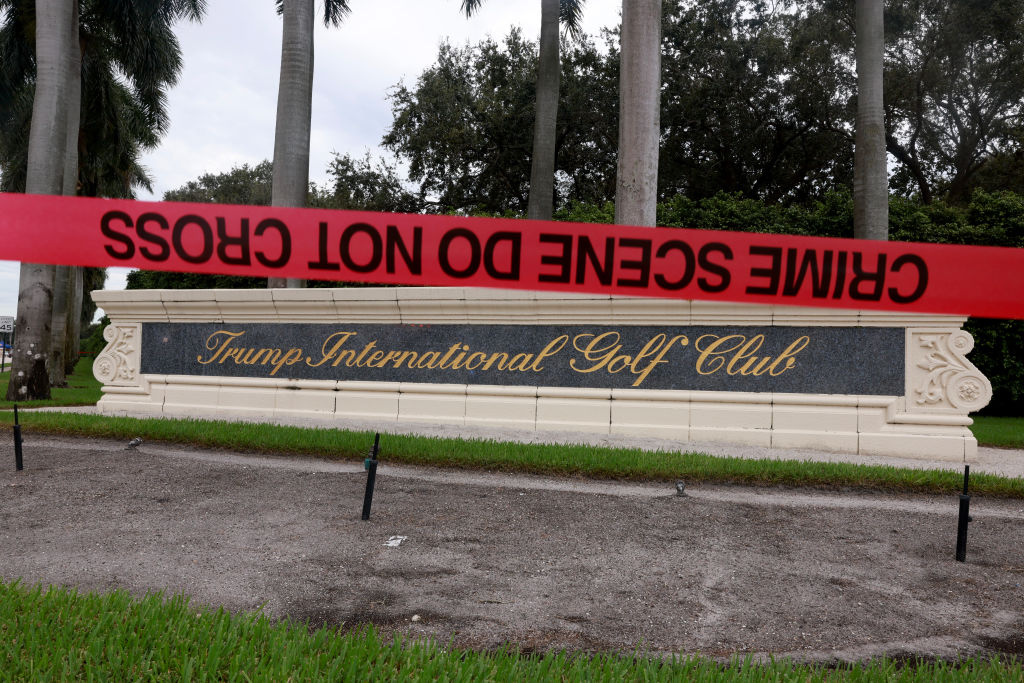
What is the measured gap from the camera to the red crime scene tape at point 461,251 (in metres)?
6.63

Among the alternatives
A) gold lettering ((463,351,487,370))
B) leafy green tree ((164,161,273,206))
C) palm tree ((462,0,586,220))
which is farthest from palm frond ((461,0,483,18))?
leafy green tree ((164,161,273,206))

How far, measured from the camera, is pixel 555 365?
11.0m

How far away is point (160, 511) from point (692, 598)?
4.25 m

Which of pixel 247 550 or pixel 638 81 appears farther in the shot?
pixel 638 81

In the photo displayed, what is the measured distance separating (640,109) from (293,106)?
7.01 m

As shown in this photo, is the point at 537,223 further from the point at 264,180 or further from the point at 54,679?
the point at 264,180

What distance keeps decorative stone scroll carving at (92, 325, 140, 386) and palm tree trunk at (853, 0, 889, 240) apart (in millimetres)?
13625

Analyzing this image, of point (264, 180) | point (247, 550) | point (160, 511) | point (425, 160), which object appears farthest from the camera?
point (264, 180)

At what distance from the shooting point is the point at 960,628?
412 centimetres

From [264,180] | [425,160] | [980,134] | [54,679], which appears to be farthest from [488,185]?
[264,180]

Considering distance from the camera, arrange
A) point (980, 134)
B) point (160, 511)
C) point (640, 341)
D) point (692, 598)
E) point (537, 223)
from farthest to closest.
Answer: point (980, 134) → point (640, 341) → point (537, 223) → point (160, 511) → point (692, 598)

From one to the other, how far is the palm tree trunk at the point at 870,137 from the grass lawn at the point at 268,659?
12112 mm

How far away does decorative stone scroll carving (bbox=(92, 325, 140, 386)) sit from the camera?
42.0 ft

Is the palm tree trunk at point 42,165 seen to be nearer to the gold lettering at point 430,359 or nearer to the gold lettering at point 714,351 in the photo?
the gold lettering at point 430,359
